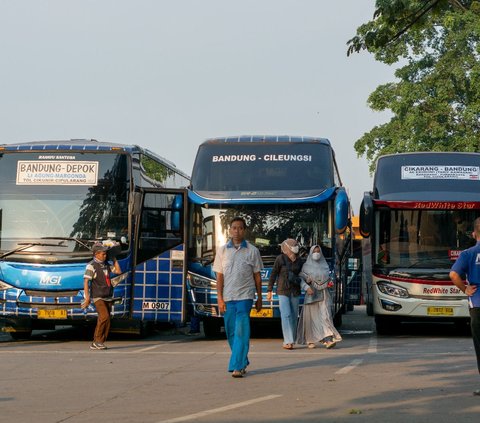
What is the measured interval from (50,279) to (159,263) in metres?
2.06

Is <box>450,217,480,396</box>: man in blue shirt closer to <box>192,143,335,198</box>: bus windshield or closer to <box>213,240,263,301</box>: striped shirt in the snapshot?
<box>213,240,263,301</box>: striped shirt

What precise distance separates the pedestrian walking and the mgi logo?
0.79 m

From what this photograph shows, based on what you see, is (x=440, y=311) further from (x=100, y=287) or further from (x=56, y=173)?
(x=56, y=173)

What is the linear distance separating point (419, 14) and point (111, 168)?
29.6 feet

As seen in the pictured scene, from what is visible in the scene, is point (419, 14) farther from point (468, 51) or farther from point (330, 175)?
point (468, 51)

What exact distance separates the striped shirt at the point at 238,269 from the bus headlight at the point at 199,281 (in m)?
6.49

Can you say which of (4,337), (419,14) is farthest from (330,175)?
(419,14)

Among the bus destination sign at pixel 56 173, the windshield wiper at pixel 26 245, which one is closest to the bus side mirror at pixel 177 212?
the bus destination sign at pixel 56 173

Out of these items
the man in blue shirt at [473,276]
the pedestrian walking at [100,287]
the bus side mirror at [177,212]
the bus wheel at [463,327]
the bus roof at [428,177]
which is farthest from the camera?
the bus wheel at [463,327]

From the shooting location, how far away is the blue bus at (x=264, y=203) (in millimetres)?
19828

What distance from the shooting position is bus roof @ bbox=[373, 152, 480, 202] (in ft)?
70.6

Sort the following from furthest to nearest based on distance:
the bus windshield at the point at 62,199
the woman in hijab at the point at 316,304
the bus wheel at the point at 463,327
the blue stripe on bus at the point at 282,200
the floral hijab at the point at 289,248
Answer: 1. the bus wheel at the point at 463,327
2. the blue stripe on bus at the point at 282,200
3. the bus windshield at the point at 62,199
4. the floral hijab at the point at 289,248
5. the woman in hijab at the point at 316,304

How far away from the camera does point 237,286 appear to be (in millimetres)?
13234

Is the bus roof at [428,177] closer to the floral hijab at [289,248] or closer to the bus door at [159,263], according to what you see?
the floral hijab at [289,248]
